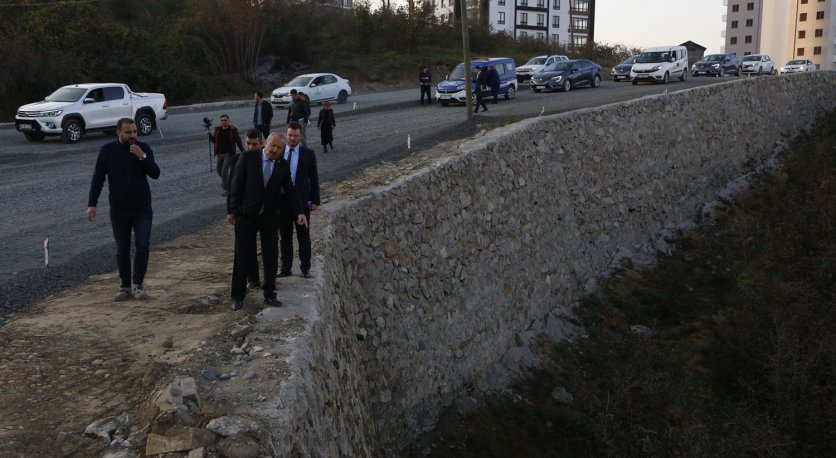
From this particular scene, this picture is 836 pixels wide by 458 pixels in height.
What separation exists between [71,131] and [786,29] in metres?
82.9

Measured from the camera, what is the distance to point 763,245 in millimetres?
19172

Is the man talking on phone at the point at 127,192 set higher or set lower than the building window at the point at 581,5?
lower

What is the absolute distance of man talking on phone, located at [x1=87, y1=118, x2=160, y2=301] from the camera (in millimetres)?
7504

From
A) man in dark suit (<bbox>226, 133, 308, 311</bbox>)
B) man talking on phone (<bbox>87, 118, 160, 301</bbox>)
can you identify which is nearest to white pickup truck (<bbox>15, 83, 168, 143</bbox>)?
man talking on phone (<bbox>87, 118, 160, 301</bbox>)

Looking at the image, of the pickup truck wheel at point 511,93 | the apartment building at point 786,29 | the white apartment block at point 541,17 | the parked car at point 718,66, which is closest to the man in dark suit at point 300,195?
the pickup truck wheel at point 511,93

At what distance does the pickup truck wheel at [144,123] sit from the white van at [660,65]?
22.3 m

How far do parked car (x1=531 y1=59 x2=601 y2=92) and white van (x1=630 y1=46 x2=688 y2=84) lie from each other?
1932 millimetres

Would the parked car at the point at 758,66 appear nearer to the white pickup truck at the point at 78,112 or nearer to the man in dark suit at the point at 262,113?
the white pickup truck at the point at 78,112

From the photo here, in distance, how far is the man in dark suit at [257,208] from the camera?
281 inches

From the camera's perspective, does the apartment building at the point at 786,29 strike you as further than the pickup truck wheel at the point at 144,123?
Yes

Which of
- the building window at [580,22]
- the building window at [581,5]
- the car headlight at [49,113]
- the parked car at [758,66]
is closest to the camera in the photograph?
the car headlight at [49,113]

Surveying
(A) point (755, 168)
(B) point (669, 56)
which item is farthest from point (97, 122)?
(B) point (669, 56)

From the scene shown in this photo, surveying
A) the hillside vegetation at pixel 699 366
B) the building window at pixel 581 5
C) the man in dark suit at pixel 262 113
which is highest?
the building window at pixel 581 5

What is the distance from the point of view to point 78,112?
2217cm
